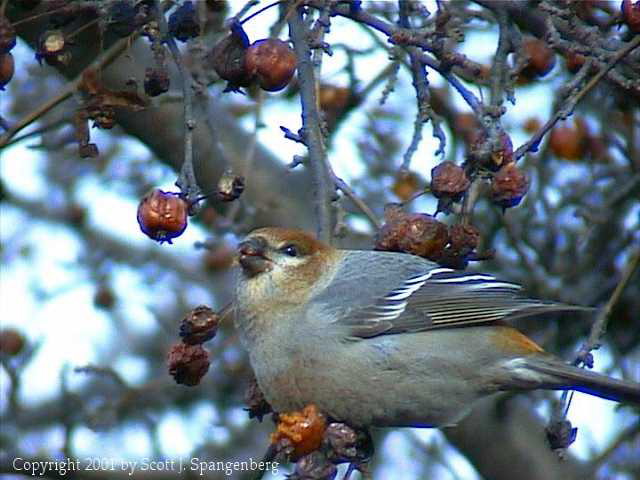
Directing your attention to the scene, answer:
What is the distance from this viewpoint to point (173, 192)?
9.72ft

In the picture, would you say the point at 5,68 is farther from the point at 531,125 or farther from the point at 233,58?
the point at 531,125

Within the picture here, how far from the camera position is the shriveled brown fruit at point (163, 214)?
292 centimetres

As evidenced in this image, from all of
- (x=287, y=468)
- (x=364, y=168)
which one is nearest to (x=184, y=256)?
(x=364, y=168)

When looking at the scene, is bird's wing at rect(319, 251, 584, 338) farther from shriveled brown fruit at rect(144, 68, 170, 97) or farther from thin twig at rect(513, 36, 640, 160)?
shriveled brown fruit at rect(144, 68, 170, 97)

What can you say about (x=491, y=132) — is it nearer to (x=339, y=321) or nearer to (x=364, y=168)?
(x=339, y=321)

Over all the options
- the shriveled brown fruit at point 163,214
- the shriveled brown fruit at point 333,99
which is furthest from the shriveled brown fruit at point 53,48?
the shriveled brown fruit at point 333,99

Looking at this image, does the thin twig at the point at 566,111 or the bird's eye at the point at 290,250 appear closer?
the thin twig at the point at 566,111

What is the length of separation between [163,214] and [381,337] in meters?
0.95

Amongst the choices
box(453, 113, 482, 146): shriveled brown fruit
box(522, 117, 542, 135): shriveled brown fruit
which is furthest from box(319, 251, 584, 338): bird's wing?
box(522, 117, 542, 135): shriveled brown fruit

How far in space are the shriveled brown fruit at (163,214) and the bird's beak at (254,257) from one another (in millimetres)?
669

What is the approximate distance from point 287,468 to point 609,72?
109 inches

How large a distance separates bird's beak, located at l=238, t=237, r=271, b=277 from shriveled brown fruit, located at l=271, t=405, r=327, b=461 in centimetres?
64

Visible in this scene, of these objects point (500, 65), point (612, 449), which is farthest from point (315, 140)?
point (612, 449)

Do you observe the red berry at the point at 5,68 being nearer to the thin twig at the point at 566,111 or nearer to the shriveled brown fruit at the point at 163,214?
the shriveled brown fruit at the point at 163,214
